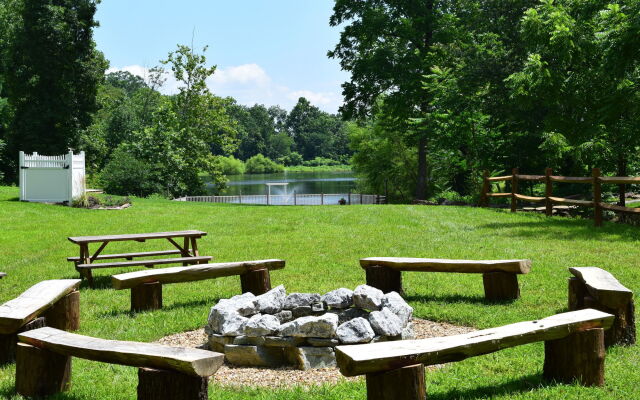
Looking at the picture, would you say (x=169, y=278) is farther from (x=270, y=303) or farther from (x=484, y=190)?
(x=484, y=190)

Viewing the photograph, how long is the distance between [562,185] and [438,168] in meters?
8.57

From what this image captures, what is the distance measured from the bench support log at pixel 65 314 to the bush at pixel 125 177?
85.0 feet

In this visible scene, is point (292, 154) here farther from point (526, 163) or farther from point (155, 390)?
point (155, 390)

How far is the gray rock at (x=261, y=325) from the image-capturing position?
5495 mm

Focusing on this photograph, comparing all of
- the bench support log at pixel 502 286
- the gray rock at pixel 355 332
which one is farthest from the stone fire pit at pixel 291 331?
the bench support log at pixel 502 286

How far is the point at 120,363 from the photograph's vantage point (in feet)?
13.9

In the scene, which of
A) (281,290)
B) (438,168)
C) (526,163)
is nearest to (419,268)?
(281,290)

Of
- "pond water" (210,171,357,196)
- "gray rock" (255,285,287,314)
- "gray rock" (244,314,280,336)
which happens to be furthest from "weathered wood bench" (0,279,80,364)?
"pond water" (210,171,357,196)

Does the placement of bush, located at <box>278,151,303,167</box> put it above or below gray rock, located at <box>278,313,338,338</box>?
above

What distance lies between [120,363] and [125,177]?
28720 millimetres

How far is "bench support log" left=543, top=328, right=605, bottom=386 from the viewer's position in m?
4.73

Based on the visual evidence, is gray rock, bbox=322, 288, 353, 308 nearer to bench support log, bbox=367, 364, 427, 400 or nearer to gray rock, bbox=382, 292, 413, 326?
gray rock, bbox=382, 292, 413, 326

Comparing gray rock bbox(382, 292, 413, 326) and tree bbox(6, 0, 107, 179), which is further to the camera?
tree bbox(6, 0, 107, 179)

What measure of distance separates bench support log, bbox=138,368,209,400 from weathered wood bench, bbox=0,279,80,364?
162 cm
